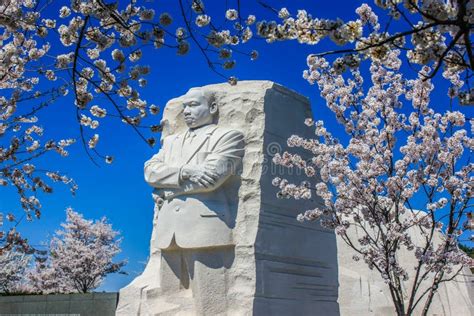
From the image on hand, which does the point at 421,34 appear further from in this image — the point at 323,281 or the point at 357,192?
the point at 323,281

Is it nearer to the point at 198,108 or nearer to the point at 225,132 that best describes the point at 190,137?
the point at 198,108

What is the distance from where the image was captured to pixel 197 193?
6555mm

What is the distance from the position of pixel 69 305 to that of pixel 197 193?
5486 millimetres

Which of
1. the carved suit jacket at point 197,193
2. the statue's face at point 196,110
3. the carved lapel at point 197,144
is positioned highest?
the statue's face at point 196,110

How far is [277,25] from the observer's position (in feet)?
9.51

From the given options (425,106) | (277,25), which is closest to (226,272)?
(425,106)

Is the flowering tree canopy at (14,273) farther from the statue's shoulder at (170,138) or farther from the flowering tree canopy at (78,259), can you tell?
the statue's shoulder at (170,138)

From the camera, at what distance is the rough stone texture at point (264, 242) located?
6.33 meters

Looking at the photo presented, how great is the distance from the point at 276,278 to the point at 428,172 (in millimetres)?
2150

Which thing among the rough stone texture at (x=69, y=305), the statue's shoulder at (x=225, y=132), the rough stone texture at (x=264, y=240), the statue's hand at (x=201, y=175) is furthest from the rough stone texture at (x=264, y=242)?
the rough stone texture at (x=69, y=305)

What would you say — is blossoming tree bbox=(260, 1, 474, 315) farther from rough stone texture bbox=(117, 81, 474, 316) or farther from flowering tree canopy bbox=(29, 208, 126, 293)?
flowering tree canopy bbox=(29, 208, 126, 293)

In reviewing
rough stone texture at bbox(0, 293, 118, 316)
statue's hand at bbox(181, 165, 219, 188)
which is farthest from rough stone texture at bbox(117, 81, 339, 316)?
rough stone texture at bbox(0, 293, 118, 316)

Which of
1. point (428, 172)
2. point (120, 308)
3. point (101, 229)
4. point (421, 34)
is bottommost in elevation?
point (120, 308)

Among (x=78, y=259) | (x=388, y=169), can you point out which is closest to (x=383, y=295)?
(x=388, y=169)
